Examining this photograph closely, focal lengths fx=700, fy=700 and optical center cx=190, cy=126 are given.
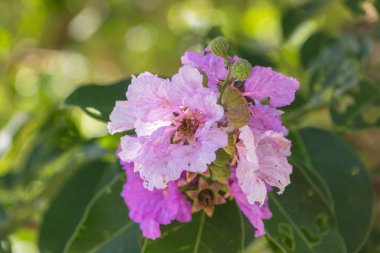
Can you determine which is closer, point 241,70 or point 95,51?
point 241,70

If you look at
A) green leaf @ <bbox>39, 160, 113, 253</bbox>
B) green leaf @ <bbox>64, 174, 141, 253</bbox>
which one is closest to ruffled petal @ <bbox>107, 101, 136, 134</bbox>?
green leaf @ <bbox>64, 174, 141, 253</bbox>

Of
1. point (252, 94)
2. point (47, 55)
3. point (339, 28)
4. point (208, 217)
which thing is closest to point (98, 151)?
point (208, 217)

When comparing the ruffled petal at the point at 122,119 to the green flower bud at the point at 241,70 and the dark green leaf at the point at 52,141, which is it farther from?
the dark green leaf at the point at 52,141

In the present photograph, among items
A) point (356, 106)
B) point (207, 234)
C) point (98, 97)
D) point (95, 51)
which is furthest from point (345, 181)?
point (95, 51)

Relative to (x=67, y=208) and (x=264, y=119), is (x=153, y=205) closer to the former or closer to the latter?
(x=264, y=119)

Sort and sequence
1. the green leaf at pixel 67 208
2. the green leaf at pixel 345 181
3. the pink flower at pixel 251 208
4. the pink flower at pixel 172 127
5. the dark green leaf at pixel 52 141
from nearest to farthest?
the pink flower at pixel 172 127, the pink flower at pixel 251 208, the green leaf at pixel 345 181, the green leaf at pixel 67 208, the dark green leaf at pixel 52 141

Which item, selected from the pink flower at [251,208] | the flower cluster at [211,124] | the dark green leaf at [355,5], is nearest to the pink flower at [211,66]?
the flower cluster at [211,124]

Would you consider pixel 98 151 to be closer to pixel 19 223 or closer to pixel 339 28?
pixel 19 223
